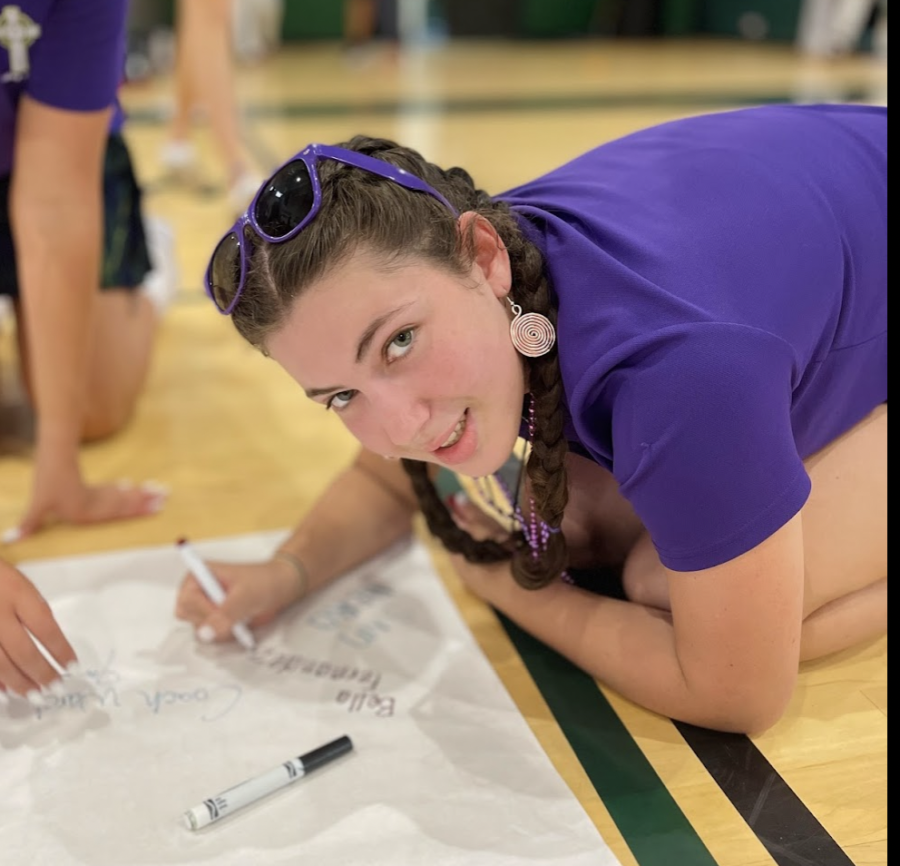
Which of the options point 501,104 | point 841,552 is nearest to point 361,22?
point 501,104

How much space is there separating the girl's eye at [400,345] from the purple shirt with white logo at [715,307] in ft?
0.45

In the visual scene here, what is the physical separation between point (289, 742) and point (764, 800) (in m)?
0.44

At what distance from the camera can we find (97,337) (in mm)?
1692

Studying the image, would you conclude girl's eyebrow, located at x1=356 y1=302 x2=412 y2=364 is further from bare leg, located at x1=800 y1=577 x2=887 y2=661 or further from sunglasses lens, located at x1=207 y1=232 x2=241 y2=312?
bare leg, located at x1=800 y1=577 x2=887 y2=661

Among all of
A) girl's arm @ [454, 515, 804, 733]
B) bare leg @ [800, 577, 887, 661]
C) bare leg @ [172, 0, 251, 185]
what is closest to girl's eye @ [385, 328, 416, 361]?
girl's arm @ [454, 515, 804, 733]

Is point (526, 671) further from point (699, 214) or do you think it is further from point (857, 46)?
point (857, 46)

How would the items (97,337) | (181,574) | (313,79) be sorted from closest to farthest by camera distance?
(181,574) < (97,337) < (313,79)

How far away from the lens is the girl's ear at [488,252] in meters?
0.87

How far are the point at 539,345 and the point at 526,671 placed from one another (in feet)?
1.29

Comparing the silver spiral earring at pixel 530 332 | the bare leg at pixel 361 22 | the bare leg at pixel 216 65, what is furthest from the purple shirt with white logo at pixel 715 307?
the bare leg at pixel 361 22

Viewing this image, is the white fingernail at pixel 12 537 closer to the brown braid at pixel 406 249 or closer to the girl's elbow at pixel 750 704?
the brown braid at pixel 406 249

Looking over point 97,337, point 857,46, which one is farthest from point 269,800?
point 857,46

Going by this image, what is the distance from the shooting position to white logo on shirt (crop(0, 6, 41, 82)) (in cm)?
124

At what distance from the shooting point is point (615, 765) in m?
0.99
